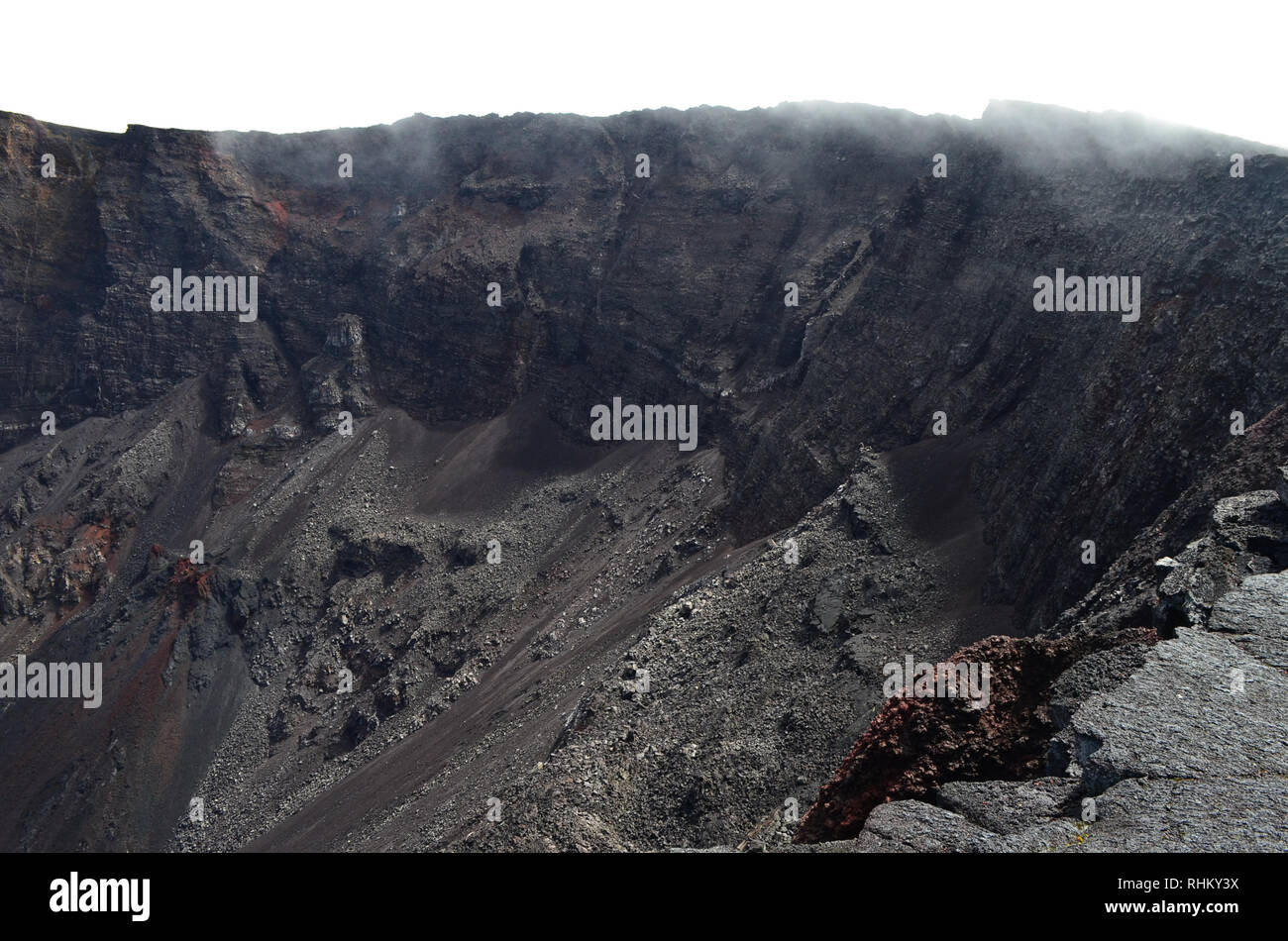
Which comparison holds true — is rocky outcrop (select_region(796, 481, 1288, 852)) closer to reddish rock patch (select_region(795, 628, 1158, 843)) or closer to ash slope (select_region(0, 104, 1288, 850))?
reddish rock patch (select_region(795, 628, 1158, 843))

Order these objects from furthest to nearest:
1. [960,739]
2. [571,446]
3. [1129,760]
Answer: [571,446] → [960,739] → [1129,760]

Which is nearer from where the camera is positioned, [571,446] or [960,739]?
[960,739]

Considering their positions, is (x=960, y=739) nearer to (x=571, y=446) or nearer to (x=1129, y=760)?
(x=1129, y=760)

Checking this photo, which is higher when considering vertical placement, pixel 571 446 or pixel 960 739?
pixel 571 446

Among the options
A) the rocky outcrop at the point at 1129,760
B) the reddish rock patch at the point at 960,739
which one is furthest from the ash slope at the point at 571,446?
the rocky outcrop at the point at 1129,760

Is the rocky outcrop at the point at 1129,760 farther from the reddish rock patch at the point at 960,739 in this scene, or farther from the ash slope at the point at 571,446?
the ash slope at the point at 571,446

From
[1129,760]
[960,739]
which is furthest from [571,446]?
[1129,760]

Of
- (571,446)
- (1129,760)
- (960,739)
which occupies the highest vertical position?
(571,446)

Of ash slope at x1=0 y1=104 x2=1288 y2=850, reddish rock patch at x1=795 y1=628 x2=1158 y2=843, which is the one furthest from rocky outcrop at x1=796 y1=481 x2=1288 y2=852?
ash slope at x1=0 y1=104 x2=1288 y2=850
